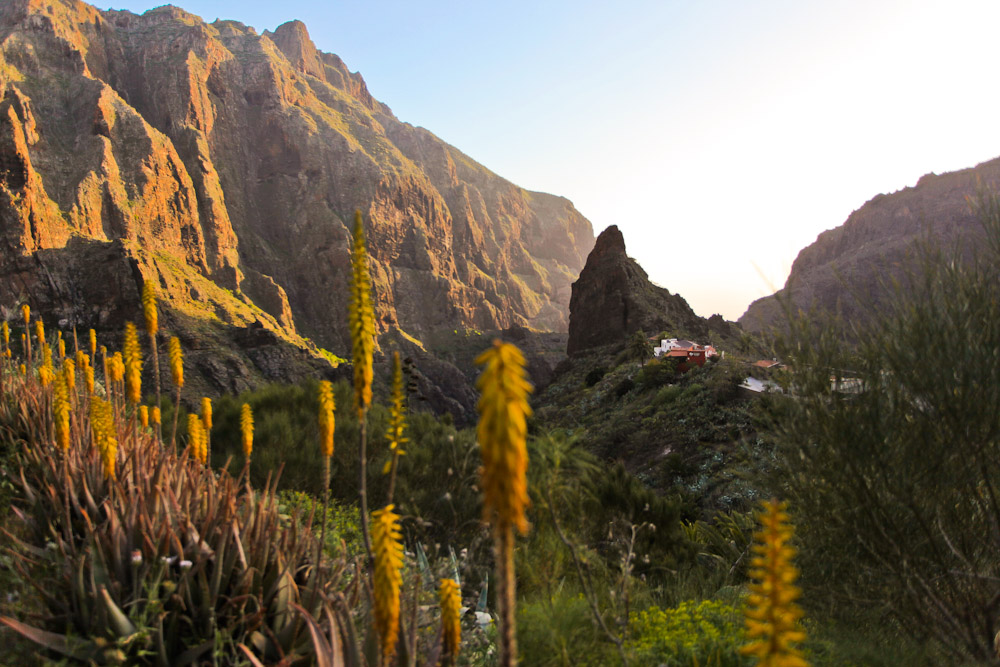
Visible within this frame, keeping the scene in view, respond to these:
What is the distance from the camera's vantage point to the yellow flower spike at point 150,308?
143 inches

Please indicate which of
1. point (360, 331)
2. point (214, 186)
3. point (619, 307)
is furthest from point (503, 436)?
point (214, 186)

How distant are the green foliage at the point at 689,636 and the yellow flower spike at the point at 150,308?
13.0 ft

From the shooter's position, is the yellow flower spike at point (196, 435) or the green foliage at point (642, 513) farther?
the green foliage at point (642, 513)

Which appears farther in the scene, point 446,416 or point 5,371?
point 446,416

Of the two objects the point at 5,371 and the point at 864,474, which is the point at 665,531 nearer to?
the point at 864,474

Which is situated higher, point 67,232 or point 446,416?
point 67,232

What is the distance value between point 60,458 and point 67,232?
68.0 meters

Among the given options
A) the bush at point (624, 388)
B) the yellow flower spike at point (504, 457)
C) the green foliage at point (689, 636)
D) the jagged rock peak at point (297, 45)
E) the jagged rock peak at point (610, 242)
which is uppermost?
the jagged rock peak at point (297, 45)

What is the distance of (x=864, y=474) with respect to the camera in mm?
5176

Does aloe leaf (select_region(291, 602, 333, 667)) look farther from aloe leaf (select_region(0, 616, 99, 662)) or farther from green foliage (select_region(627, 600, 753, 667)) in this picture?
green foliage (select_region(627, 600, 753, 667))

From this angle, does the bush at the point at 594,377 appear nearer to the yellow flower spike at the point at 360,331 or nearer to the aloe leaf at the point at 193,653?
the aloe leaf at the point at 193,653

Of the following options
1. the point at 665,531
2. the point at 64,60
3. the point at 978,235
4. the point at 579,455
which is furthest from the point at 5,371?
the point at 64,60

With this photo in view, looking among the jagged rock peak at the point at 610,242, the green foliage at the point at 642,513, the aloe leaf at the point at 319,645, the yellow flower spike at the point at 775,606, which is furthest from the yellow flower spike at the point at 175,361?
the jagged rock peak at the point at 610,242

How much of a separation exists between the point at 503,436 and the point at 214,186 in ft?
333
